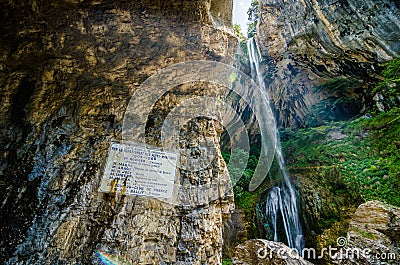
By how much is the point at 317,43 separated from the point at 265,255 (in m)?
7.58

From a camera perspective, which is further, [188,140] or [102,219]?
[188,140]

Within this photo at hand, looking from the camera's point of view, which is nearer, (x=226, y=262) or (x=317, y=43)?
(x=226, y=262)

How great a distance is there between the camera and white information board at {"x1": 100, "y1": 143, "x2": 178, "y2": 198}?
3279 mm

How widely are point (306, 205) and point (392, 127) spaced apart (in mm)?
3421

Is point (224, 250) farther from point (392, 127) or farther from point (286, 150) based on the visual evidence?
point (392, 127)

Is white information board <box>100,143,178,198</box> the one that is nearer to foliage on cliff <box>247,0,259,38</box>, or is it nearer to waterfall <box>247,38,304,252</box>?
waterfall <box>247,38,304,252</box>

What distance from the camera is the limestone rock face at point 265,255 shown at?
280 cm

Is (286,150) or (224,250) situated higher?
(286,150)

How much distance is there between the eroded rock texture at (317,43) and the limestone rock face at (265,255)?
661cm

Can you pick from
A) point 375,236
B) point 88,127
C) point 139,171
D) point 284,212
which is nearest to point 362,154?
point 284,212

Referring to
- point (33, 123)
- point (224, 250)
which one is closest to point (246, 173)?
point (224, 250)

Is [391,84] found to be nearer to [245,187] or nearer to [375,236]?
[245,187]

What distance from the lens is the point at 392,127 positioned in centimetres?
662

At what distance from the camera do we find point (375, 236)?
3.29 metres
